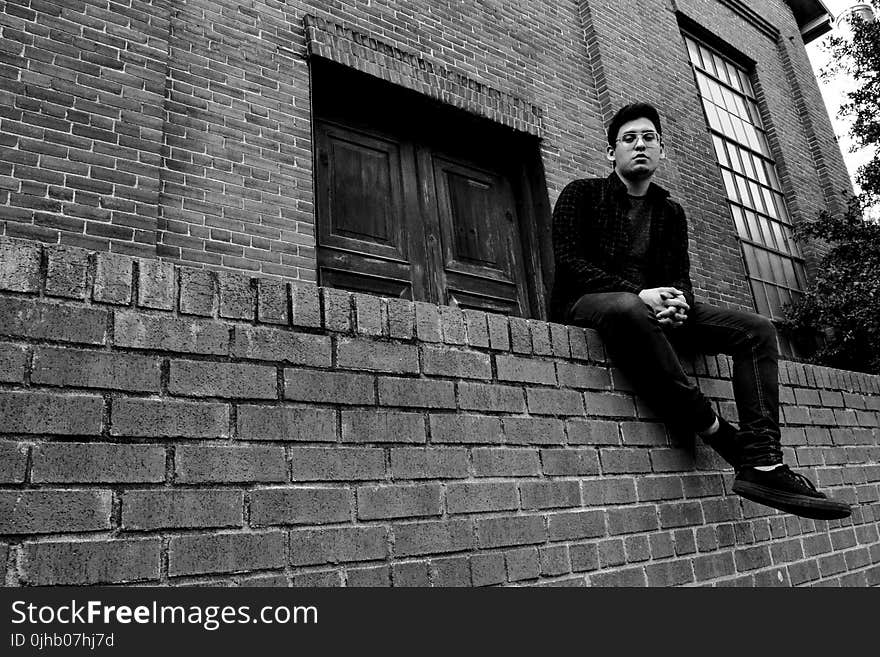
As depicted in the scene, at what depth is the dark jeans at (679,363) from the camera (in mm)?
2682

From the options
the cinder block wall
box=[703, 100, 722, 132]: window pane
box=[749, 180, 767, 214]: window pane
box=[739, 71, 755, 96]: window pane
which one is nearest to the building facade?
the cinder block wall

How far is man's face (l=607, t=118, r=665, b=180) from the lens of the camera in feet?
Answer: 10.4

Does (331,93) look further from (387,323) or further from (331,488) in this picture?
(331,488)

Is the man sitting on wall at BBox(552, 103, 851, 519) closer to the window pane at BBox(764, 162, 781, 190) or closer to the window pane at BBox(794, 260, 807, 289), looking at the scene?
the window pane at BBox(794, 260, 807, 289)

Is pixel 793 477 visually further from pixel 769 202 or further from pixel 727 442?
pixel 769 202

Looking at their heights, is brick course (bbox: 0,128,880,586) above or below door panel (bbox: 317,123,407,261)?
below

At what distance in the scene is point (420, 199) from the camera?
549 centimetres

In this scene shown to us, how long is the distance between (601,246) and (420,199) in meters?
2.69

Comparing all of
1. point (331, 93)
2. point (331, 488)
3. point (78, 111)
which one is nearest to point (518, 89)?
point (331, 93)

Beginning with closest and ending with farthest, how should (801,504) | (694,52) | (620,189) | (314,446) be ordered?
(314,446), (801,504), (620,189), (694,52)

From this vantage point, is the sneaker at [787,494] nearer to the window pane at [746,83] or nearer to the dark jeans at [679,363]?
the dark jeans at [679,363]

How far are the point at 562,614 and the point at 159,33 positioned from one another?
4163mm

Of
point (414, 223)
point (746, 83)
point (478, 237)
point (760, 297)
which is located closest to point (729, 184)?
point (760, 297)

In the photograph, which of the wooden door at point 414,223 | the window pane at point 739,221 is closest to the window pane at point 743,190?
the window pane at point 739,221
